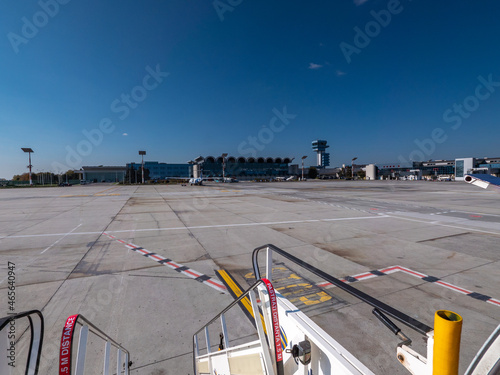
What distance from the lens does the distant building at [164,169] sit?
150m

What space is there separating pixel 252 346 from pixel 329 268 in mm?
4922

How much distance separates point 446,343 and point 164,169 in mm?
160849

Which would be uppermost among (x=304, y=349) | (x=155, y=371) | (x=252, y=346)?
(x=304, y=349)

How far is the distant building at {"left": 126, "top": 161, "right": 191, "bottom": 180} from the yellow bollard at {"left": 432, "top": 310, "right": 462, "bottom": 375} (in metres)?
155

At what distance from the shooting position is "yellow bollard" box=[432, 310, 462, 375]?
1.36 meters

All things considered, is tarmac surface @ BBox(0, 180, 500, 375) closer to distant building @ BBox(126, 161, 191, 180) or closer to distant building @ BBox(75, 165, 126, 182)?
distant building @ BBox(126, 161, 191, 180)

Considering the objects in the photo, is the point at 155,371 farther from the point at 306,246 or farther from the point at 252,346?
the point at 306,246

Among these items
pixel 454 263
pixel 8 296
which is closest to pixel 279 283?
pixel 454 263

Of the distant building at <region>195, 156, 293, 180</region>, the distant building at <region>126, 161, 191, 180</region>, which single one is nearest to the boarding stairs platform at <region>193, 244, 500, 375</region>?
the distant building at <region>195, 156, 293, 180</region>

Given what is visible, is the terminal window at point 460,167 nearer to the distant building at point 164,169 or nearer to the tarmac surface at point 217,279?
the tarmac surface at point 217,279

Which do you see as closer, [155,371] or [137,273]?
[155,371]

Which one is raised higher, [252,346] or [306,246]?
[252,346]

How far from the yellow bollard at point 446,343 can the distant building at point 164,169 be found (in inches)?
6084

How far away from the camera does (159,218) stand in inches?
620
